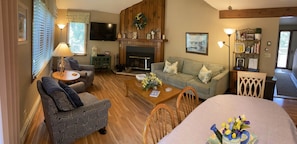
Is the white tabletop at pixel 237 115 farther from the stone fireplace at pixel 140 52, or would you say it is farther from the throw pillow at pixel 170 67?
the stone fireplace at pixel 140 52

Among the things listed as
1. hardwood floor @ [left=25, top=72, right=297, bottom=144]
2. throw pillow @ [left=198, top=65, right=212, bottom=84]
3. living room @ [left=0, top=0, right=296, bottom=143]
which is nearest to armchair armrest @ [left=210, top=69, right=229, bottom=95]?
throw pillow @ [left=198, top=65, right=212, bottom=84]

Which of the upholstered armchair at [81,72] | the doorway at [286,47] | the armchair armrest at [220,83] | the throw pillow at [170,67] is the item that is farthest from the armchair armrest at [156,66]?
the doorway at [286,47]

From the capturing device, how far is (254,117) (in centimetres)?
201

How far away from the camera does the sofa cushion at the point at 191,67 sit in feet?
19.5

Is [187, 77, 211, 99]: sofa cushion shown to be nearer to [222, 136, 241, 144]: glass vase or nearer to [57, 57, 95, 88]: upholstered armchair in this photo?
[57, 57, 95, 88]: upholstered armchair

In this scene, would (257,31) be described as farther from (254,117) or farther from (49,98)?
(49,98)

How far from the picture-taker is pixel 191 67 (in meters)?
6.09

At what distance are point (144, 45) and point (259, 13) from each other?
3970 mm

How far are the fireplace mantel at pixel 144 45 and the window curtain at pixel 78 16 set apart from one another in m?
1.46

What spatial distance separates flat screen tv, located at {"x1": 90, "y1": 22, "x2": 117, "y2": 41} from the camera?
769 cm

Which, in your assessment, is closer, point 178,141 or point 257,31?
point 178,141

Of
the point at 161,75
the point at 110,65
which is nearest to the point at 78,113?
the point at 161,75

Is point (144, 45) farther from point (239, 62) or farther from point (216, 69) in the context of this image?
point (239, 62)

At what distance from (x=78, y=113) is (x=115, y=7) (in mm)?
5610
